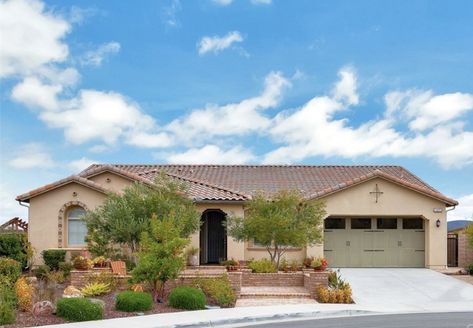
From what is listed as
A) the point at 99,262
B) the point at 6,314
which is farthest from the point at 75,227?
the point at 6,314

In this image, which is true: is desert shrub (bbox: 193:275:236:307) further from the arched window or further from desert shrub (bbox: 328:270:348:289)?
the arched window

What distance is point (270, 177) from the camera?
32.9 meters

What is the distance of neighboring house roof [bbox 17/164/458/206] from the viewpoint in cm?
2722

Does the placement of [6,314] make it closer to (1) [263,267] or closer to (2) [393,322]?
(2) [393,322]

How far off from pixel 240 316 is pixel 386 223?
14.5 m

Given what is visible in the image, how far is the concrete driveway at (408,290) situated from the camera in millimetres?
18516

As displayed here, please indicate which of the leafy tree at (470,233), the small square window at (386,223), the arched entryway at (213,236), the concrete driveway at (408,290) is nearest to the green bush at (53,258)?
the arched entryway at (213,236)

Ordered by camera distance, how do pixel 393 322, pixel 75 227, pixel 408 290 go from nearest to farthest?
pixel 393 322
pixel 408 290
pixel 75 227

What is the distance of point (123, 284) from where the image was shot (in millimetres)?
19766

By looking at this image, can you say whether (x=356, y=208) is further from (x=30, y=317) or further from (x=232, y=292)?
(x=30, y=317)

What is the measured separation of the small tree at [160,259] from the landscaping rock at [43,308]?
108 inches

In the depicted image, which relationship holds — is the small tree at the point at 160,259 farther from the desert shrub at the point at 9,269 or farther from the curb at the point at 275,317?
the desert shrub at the point at 9,269

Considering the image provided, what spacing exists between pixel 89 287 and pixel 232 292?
4464 millimetres

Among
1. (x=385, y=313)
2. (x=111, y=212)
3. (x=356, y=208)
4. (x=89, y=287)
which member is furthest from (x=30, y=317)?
(x=356, y=208)
